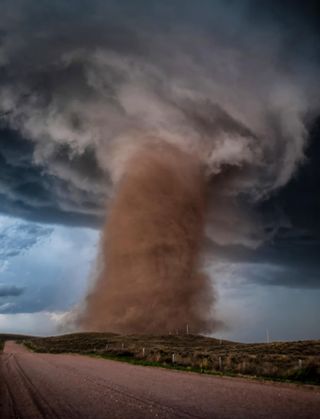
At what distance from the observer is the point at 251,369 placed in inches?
862

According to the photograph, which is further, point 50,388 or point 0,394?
point 50,388

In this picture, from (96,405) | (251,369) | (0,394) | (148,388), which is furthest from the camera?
(251,369)

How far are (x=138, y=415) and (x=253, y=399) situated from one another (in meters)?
4.39

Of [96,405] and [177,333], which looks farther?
[177,333]

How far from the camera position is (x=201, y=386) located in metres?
15.3

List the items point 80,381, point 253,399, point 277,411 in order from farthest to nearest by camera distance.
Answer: point 80,381 < point 253,399 < point 277,411

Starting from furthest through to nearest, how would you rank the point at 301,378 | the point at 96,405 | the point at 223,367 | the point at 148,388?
the point at 223,367 < the point at 301,378 < the point at 148,388 < the point at 96,405

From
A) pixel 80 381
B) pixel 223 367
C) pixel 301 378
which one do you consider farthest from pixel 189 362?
pixel 80 381

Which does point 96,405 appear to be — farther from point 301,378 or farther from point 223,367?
point 223,367

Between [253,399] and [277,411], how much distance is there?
2110 millimetres

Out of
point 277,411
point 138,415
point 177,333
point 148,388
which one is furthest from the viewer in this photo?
point 177,333

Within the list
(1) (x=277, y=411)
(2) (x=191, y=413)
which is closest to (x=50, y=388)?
(2) (x=191, y=413)

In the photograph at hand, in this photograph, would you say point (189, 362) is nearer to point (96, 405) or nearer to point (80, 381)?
point (80, 381)

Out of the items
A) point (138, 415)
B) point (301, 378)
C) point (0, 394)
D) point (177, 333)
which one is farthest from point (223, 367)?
point (177, 333)
